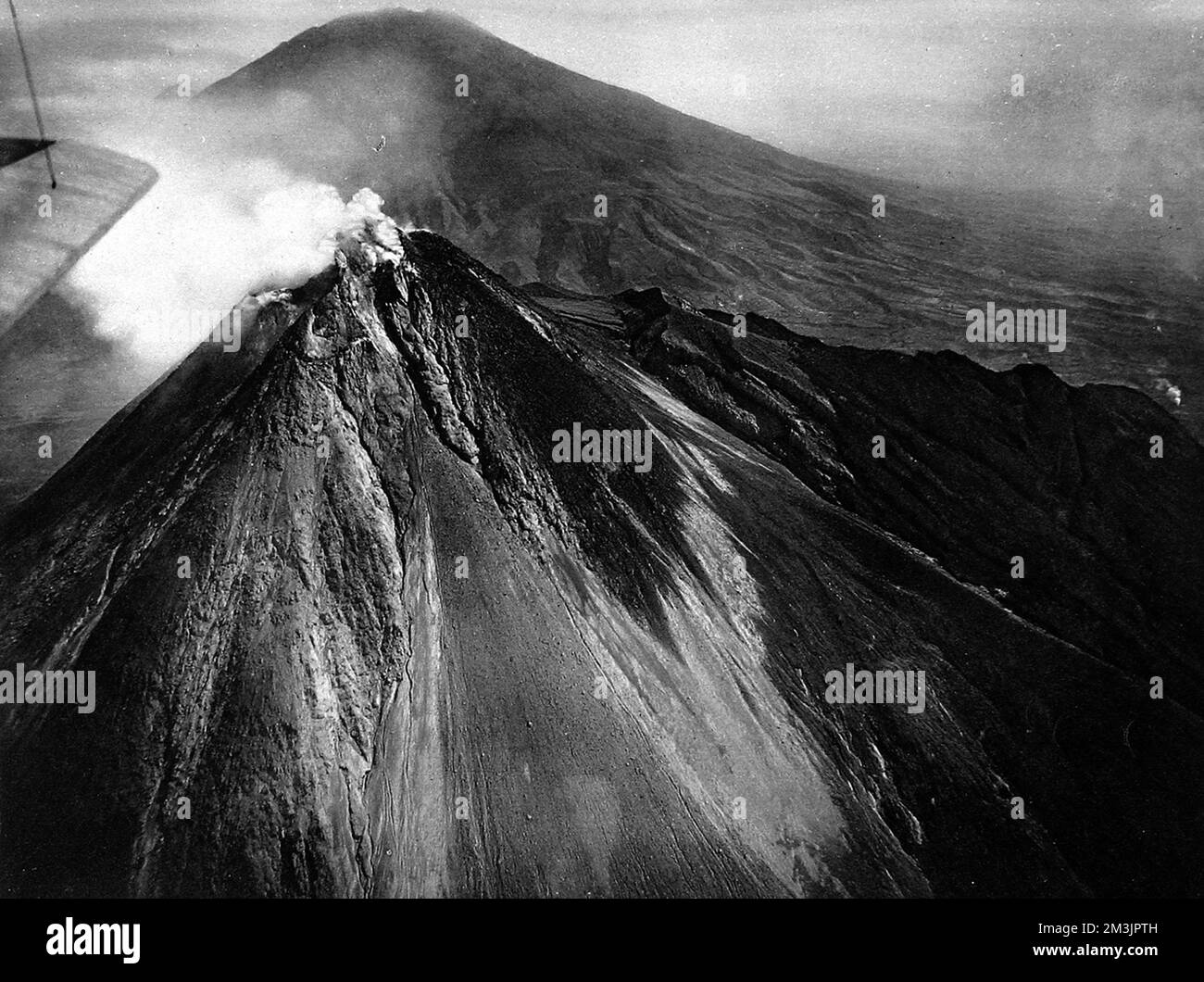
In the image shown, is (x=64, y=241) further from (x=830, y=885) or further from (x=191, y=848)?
(x=830, y=885)

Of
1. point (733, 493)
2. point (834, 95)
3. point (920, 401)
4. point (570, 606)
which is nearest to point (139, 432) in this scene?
point (570, 606)

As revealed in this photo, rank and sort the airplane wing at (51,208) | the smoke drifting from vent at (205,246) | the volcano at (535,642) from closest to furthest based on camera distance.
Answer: the airplane wing at (51,208), the volcano at (535,642), the smoke drifting from vent at (205,246)

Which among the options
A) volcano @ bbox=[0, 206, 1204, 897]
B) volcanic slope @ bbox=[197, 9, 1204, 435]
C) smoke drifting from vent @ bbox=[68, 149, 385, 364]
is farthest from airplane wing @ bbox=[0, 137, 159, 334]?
volcanic slope @ bbox=[197, 9, 1204, 435]

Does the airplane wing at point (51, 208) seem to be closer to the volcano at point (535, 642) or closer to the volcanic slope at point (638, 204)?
the volcano at point (535, 642)

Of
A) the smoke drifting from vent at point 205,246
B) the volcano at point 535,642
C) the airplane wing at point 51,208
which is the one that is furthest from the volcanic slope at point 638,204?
the airplane wing at point 51,208

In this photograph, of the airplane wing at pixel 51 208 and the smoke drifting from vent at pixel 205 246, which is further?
the smoke drifting from vent at pixel 205 246
